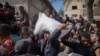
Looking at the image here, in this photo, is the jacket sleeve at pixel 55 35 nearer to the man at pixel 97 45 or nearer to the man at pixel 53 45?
the man at pixel 53 45

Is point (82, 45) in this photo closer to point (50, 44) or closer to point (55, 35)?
point (55, 35)

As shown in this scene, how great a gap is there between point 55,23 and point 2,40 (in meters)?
1.08

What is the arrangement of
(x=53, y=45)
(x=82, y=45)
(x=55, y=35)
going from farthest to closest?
(x=53, y=45), (x=55, y=35), (x=82, y=45)

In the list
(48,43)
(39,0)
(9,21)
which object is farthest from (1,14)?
(39,0)

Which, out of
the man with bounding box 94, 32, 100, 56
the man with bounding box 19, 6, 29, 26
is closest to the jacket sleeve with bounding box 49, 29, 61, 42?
the man with bounding box 94, 32, 100, 56

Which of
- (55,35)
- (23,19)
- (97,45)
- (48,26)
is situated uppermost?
(48,26)

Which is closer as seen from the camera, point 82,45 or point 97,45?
point 82,45

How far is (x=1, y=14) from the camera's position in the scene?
10.7m

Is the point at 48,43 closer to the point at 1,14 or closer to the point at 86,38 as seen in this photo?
the point at 86,38

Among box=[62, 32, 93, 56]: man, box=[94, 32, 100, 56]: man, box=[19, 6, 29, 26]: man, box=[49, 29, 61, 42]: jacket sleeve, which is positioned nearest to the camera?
box=[62, 32, 93, 56]: man

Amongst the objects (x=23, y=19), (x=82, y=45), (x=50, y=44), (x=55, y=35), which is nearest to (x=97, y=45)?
(x=82, y=45)

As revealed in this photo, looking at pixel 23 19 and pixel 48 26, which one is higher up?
pixel 48 26

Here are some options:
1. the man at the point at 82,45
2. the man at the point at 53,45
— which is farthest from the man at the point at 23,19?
the man at the point at 82,45

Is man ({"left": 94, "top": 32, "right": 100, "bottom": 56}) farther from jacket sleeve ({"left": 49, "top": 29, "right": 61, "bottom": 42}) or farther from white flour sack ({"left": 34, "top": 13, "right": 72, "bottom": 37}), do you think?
jacket sleeve ({"left": 49, "top": 29, "right": 61, "bottom": 42})
